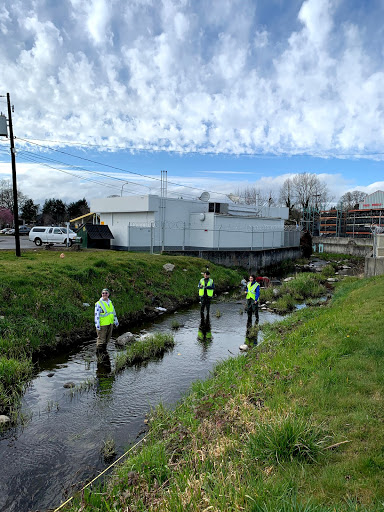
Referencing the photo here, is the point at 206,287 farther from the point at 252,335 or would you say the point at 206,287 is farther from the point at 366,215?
the point at 366,215

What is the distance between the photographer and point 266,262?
36938 mm

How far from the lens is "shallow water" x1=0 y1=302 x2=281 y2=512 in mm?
5776

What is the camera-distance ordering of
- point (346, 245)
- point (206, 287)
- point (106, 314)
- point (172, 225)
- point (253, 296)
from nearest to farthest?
point (106, 314) < point (253, 296) < point (206, 287) < point (172, 225) < point (346, 245)

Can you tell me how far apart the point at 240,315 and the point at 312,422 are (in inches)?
496

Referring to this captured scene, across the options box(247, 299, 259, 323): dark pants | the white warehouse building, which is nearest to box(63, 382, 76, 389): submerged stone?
box(247, 299, 259, 323): dark pants

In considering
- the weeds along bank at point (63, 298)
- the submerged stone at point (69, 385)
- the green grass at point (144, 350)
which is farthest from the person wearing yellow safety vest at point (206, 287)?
the submerged stone at point (69, 385)

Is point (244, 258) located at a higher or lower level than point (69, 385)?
higher

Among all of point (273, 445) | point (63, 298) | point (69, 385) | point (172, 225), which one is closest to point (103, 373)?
point (69, 385)

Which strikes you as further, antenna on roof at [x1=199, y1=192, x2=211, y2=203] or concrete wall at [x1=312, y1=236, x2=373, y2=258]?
concrete wall at [x1=312, y1=236, x2=373, y2=258]

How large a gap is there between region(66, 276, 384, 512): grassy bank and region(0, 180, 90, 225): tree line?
83.9 meters

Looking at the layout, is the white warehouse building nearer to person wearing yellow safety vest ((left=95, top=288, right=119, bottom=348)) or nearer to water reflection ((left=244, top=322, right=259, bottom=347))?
water reflection ((left=244, top=322, right=259, bottom=347))

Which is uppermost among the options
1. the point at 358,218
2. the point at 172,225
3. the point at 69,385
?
the point at 358,218

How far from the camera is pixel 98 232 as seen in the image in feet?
111

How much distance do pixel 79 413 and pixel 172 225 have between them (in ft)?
93.0
